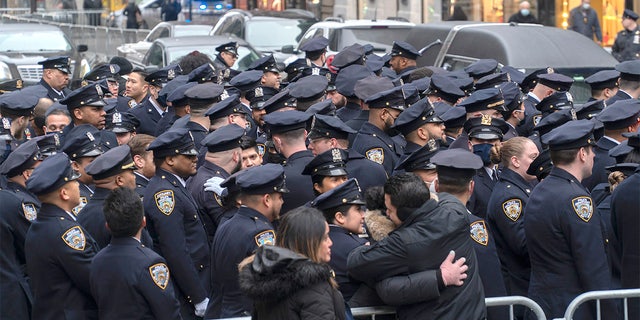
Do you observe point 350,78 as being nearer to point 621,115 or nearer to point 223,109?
point 223,109

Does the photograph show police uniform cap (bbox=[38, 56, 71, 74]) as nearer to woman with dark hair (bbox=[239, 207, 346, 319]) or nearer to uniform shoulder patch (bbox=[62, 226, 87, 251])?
uniform shoulder patch (bbox=[62, 226, 87, 251])

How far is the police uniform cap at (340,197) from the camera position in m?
6.27

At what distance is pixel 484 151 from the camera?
8.08 meters

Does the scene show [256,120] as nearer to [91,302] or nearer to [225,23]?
[91,302]

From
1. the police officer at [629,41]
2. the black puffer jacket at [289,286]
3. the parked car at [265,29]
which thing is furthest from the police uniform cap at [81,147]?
the police officer at [629,41]

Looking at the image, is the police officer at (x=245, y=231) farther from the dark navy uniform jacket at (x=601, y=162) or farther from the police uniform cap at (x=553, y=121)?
the dark navy uniform jacket at (x=601, y=162)

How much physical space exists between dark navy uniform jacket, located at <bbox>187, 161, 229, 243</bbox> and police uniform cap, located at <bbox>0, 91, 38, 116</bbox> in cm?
273

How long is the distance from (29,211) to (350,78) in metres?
3.56

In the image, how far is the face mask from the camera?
8.01 m

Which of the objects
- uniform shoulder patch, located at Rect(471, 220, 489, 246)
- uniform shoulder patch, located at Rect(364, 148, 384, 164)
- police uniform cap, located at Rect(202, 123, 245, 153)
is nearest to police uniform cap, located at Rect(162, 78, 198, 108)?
uniform shoulder patch, located at Rect(364, 148, 384, 164)

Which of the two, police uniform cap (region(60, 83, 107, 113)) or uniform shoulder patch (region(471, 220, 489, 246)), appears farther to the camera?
police uniform cap (region(60, 83, 107, 113))

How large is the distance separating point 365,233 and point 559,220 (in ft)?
3.93

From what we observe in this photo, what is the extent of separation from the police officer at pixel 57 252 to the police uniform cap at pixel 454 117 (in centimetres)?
310

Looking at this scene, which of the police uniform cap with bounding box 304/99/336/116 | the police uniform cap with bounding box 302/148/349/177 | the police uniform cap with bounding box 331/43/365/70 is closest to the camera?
the police uniform cap with bounding box 302/148/349/177
